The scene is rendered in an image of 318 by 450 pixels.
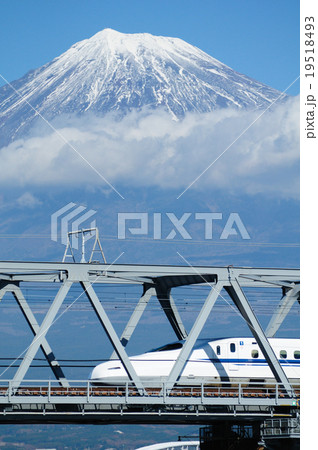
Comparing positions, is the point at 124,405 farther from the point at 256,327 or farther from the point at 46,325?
A: the point at 256,327

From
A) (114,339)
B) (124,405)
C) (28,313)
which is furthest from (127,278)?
(124,405)

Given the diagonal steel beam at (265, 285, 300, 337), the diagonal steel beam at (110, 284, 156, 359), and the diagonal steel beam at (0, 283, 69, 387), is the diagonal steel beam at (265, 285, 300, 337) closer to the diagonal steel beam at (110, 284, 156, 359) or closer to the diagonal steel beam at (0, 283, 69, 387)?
the diagonal steel beam at (110, 284, 156, 359)

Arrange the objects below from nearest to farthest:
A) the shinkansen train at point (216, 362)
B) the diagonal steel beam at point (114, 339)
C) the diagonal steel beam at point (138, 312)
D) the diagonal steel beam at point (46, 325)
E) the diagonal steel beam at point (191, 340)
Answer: the diagonal steel beam at point (46, 325), the diagonal steel beam at point (114, 339), the diagonal steel beam at point (191, 340), the shinkansen train at point (216, 362), the diagonal steel beam at point (138, 312)

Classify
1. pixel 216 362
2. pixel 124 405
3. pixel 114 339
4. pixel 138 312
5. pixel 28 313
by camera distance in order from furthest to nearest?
pixel 138 312 → pixel 216 362 → pixel 28 313 → pixel 114 339 → pixel 124 405

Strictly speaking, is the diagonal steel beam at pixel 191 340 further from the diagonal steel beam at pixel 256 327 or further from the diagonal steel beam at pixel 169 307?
the diagonal steel beam at pixel 169 307

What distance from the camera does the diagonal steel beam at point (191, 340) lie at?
48172mm

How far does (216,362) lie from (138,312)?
20.5 ft

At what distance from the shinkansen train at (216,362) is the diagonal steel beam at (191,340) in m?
4.81

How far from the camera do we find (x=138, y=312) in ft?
187

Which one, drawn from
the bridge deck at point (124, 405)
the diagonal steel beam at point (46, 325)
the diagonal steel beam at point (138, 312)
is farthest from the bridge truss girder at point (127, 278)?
the diagonal steel beam at point (138, 312)
